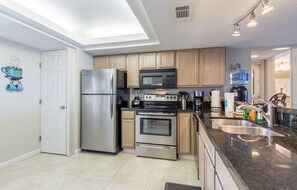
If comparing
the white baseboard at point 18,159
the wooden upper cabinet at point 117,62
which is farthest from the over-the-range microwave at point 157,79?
the white baseboard at point 18,159

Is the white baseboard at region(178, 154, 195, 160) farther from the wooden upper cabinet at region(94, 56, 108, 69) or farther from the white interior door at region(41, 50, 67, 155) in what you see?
the wooden upper cabinet at region(94, 56, 108, 69)

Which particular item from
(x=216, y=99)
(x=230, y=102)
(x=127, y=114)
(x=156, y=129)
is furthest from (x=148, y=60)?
(x=230, y=102)

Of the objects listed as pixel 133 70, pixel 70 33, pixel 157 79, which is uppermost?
pixel 70 33

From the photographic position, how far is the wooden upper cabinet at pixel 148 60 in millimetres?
3418

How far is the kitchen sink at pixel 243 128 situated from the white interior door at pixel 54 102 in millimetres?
2842

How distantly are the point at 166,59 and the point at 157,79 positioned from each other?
1.49ft

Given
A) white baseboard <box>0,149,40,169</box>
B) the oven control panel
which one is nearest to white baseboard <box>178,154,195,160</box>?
the oven control panel

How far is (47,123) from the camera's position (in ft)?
10.9

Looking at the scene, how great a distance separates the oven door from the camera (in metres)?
2.98

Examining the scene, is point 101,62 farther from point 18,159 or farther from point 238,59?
point 238,59

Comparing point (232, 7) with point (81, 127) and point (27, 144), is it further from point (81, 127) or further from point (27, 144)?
point (27, 144)

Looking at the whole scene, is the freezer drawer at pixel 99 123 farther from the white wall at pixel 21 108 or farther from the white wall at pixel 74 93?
the white wall at pixel 21 108

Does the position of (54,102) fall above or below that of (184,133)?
above

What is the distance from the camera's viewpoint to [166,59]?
3.36 meters
